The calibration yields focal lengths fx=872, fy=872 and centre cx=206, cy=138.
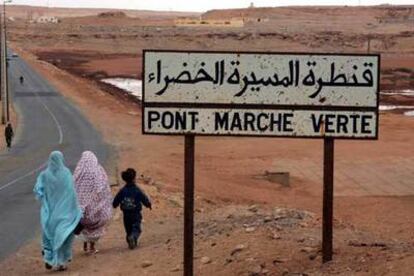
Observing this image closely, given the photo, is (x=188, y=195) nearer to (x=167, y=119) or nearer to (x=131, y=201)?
(x=167, y=119)

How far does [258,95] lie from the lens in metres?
8.34

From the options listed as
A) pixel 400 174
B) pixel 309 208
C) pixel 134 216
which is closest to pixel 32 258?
pixel 134 216

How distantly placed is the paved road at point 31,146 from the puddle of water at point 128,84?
19.2 ft

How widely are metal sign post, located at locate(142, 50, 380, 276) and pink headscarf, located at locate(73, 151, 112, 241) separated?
7.47 ft

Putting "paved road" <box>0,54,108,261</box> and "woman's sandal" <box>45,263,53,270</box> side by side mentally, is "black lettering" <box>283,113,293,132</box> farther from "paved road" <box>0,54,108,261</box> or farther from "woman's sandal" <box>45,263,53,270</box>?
"paved road" <box>0,54,108,261</box>

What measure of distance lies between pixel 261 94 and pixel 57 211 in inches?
123

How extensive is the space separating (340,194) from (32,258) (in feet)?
45.6

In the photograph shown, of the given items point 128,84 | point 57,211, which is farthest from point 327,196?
point 128,84

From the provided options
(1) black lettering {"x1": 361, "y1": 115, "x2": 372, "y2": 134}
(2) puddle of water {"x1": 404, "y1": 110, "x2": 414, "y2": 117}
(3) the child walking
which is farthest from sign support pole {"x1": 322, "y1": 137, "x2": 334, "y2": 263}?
(2) puddle of water {"x1": 404, "y1": 110, "x2": 414, "y2": 117}

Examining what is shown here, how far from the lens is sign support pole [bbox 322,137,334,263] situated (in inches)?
334

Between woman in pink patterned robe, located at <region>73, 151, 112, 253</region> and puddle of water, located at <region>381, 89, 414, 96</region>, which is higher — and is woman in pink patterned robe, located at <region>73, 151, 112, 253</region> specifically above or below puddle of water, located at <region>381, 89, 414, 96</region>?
above

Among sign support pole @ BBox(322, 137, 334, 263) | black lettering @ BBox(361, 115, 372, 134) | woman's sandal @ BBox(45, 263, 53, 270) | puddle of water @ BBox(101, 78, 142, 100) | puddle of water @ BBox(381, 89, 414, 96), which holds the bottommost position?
puddle of water @ BBox(381, 89, 414, 96)

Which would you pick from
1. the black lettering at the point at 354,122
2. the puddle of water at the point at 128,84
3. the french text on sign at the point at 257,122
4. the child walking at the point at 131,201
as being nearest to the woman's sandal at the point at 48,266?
the child walking at the point at 131,201

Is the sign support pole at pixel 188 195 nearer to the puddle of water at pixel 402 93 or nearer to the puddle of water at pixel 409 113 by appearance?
the puddle of water at pixel 409 113
